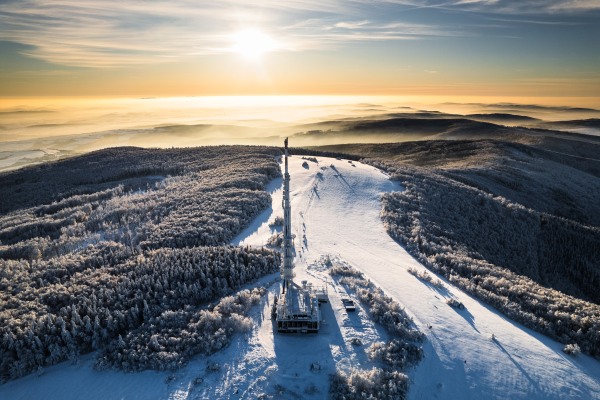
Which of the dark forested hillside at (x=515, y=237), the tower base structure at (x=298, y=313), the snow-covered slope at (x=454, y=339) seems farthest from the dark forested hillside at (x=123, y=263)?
the dark forested hillside at (x=515, y=237)

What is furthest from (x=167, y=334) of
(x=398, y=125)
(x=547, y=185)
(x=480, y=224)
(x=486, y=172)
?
(x=398, y=125)

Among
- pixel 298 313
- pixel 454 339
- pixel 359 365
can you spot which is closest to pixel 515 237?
pixel 454 339

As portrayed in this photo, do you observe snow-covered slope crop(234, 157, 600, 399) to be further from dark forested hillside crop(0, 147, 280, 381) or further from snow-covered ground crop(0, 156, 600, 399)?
dark forested hillside crop(0, 147, 280, 381)

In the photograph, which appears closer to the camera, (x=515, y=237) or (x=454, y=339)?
(x=454, y=339)

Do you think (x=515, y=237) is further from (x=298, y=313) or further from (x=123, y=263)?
(x=123, y=263)

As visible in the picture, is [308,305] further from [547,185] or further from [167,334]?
[547,185]

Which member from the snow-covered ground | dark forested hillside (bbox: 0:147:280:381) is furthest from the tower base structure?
dark forested hillside (bbox: 0:147:280:381)
